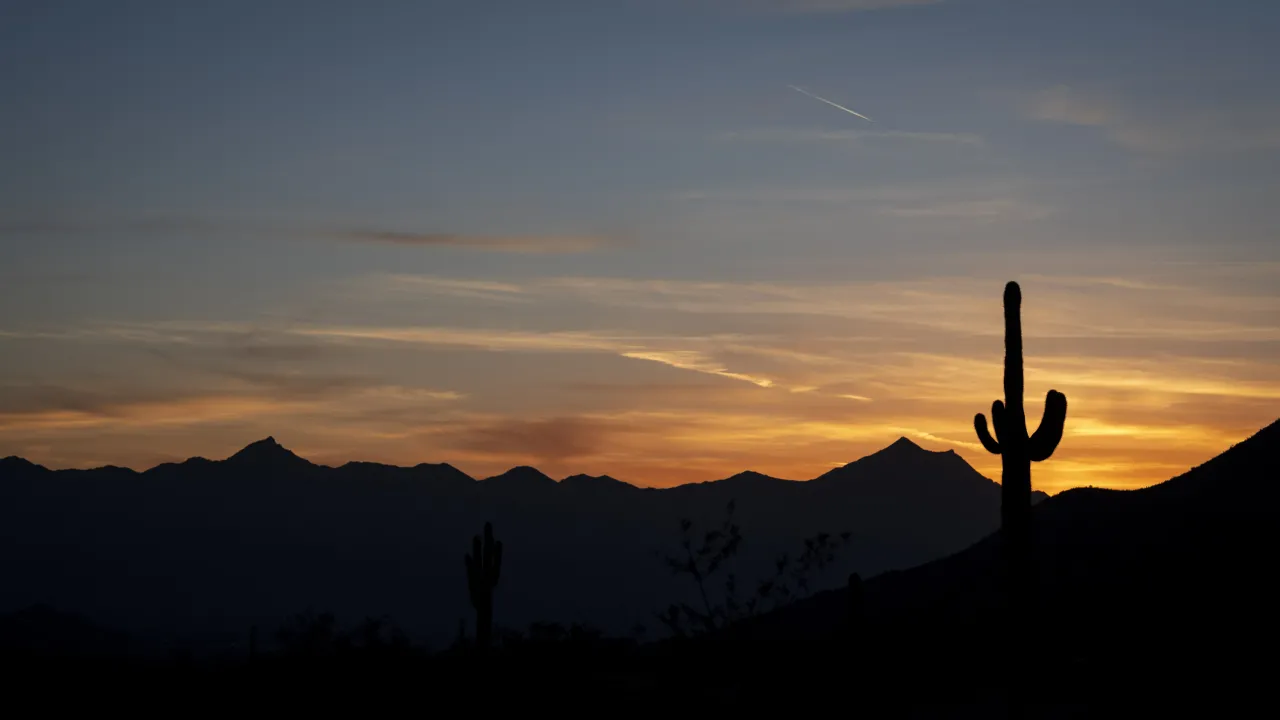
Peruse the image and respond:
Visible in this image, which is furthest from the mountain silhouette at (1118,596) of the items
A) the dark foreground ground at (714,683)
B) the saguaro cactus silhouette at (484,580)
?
the saguaro cactus silhouette at (484,580)

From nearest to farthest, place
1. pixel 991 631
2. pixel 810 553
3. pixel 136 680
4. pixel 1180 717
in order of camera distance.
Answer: pixel 1180 717, pixel 136 680, pixel 991 631, pixel 810 553

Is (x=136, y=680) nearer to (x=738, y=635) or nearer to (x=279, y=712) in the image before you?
A: (x=279, y=712)

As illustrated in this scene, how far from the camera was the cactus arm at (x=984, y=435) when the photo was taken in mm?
21862

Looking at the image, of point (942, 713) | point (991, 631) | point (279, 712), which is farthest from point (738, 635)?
point (279, 712)

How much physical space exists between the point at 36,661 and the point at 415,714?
36.0 ft

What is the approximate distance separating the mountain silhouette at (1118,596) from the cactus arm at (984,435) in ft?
9.21

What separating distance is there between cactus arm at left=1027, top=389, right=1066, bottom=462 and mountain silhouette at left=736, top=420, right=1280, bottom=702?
282cm

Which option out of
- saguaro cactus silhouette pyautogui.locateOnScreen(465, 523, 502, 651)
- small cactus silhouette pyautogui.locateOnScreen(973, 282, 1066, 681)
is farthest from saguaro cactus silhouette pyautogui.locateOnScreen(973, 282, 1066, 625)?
saguaro cactus silhouette pyautogui.locateOnScreen(465, 523, 502, 651)

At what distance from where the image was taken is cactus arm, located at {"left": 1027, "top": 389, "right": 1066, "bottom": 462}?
2052cm

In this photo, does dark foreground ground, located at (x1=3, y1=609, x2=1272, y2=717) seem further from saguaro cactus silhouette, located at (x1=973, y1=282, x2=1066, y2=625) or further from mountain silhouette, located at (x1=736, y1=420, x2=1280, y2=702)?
saguaro cactus silhouette, located at (x1=973, y1=282, x2=1066, y2=625)

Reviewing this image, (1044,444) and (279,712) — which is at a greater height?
(1044,444)

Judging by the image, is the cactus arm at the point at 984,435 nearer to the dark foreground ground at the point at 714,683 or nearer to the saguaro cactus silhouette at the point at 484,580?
the dark foreground ground at the point at 714,683

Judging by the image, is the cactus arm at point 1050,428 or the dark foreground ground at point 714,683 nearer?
the cactus arm at point 1050,428

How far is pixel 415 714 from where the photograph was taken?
23.2 meters
